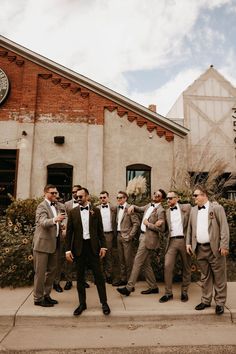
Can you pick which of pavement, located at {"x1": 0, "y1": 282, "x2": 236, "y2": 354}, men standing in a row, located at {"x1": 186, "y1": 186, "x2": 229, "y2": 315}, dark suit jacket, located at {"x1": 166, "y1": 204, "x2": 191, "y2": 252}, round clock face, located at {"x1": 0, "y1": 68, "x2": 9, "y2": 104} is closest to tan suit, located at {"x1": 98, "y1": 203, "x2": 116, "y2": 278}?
pavement, located at {"x1": 0, "y1": 282, "x2": 236, "y2": 354}

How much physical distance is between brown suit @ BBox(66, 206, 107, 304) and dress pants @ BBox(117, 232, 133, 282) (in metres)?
1.49

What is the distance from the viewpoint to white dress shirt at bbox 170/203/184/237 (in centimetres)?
571

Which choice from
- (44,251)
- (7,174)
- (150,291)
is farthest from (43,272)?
(7,174)

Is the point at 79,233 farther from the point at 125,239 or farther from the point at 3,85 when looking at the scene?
the point at 3,85

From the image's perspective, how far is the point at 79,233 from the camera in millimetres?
5059

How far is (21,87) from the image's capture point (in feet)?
41.2

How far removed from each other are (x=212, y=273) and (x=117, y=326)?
6.04 feet

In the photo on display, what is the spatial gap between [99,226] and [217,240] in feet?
6.58

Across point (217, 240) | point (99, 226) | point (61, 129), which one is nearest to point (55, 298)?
point (99, 226)

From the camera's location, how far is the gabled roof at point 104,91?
12391mm

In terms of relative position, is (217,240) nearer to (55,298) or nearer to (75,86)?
(55,298)

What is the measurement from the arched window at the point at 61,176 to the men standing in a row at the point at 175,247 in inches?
272

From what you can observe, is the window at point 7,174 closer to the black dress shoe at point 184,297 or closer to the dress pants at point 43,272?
the dress pants at point 43,272

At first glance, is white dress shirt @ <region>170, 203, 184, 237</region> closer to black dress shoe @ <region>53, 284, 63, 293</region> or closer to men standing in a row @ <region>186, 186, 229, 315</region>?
men standing in a row @ <region>186, 186, 229, 315</region>
